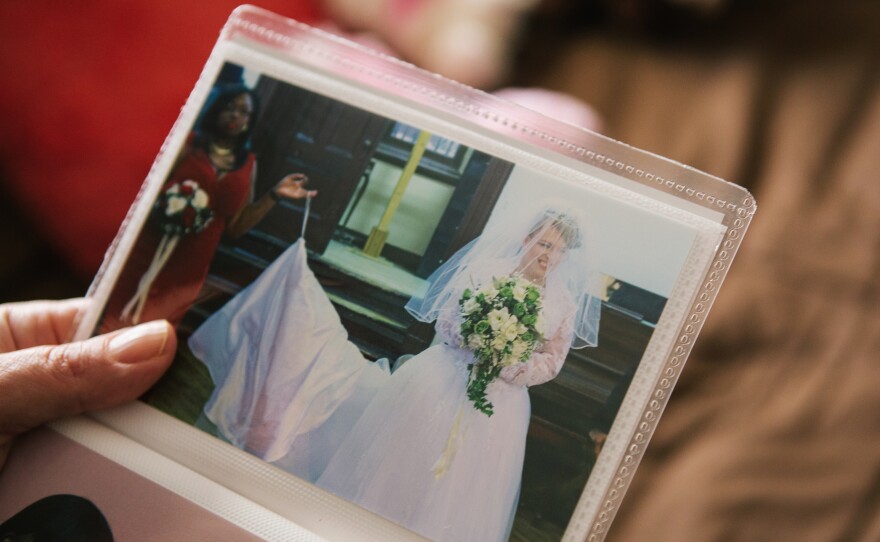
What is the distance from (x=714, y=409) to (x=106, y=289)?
2.01ft

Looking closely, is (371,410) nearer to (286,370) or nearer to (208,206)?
(286,370)

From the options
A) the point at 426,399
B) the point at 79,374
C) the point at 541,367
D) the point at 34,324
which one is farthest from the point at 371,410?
the point at 34,324

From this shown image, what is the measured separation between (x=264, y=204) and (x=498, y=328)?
0.80 ft

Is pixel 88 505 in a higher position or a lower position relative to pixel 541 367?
lower

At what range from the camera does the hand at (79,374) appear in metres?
0.58

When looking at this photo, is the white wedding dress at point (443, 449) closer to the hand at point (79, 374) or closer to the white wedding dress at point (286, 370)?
the white wedding dress at point (286, 370)

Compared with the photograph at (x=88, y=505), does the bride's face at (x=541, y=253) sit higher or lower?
higher

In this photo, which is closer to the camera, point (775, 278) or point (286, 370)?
point (286, 370)

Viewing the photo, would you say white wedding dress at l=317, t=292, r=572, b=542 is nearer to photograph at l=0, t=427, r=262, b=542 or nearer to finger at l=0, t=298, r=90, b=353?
photograph at l=0, t=427, r=262, b=542

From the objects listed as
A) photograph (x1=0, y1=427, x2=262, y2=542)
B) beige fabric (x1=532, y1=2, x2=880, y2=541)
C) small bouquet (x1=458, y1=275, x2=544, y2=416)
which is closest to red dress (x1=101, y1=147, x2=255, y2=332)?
photograph (x1=0, y1=427, x2=262, y2=542)

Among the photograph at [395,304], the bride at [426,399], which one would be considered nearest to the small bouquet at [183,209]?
the photograph at [395,304]

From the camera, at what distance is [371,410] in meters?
0.58

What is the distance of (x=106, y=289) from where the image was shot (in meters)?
0.63

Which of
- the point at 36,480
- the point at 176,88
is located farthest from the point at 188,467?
the point at 176,88
